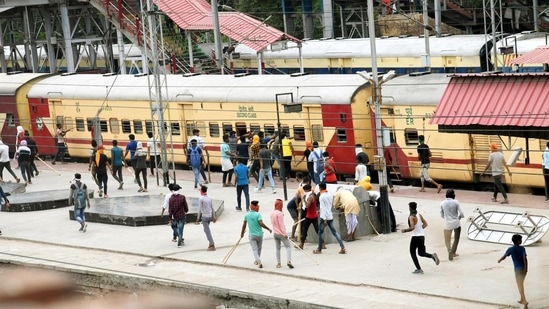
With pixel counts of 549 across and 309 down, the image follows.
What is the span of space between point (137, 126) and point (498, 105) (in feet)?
69.7

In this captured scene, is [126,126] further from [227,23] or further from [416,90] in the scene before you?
[416,90]

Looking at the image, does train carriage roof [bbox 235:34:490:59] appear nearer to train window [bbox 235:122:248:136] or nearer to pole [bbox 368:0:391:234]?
train window [bbox 235:122:248:136]

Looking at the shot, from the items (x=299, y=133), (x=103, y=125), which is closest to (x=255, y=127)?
(x=299, y=133)

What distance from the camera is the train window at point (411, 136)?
1036 inches

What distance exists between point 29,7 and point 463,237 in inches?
1264

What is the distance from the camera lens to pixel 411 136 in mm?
26422

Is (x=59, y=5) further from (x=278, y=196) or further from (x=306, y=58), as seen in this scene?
(x=278, y=196)

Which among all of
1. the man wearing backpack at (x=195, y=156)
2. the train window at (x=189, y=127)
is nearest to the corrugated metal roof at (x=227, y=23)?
the train window at (x=189, y=127)

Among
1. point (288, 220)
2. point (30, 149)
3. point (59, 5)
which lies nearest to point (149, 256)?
point (288, 220)

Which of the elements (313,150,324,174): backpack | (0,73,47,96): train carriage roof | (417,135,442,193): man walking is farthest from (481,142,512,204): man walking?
(0,73,47,96): train carriage roof

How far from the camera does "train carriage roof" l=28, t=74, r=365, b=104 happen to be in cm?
2870

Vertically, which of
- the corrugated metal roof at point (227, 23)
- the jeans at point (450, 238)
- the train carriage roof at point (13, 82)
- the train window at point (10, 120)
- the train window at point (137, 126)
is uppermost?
the corrugated metal roof at point (227, 23)

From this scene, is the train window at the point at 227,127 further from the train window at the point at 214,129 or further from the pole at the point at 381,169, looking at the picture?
the pole at the point at 381,169

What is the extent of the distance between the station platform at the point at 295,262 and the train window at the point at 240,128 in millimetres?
4399
